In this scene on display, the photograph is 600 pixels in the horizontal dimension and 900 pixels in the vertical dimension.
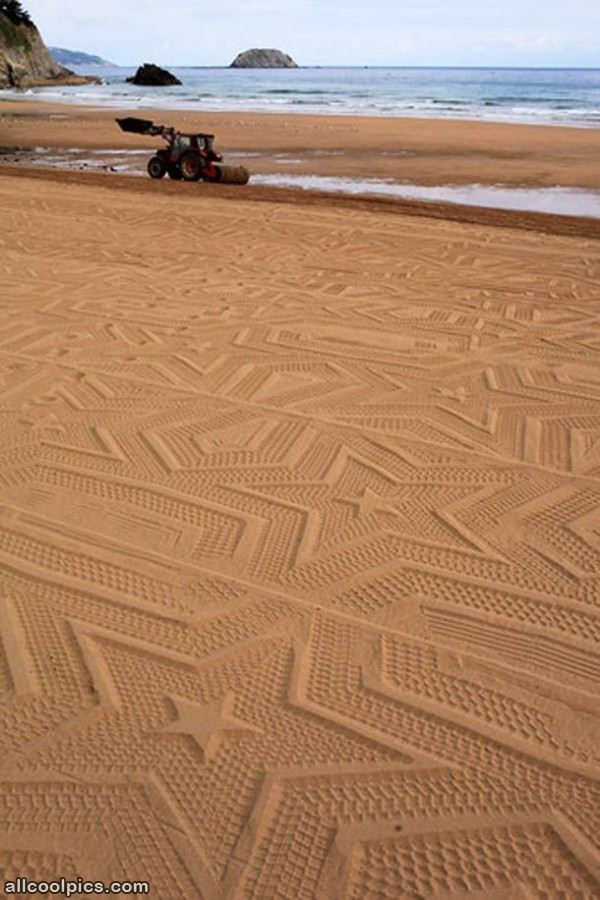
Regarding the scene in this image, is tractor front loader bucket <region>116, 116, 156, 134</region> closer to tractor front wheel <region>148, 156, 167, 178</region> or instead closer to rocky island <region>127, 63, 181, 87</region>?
tractor front wheel <region>148, 156, 167, 178</region>

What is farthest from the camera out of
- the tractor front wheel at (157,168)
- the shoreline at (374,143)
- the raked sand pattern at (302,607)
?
the shoreline at (374,143)

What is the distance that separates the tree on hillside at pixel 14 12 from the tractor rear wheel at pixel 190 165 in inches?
3094

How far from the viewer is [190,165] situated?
14.2 m

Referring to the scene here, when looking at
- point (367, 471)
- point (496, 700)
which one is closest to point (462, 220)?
point (367, 471)

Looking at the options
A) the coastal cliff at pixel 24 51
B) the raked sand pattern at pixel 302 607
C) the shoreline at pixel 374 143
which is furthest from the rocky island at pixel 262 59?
the raked sand pattern at pixel 302 607

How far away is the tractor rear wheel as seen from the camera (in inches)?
556

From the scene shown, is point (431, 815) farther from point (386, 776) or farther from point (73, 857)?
point (73, 857)

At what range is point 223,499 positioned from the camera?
347 cm

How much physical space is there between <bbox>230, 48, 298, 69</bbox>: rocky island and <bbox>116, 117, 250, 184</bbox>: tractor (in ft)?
628

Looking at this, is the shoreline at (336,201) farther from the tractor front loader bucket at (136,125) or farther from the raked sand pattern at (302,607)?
the raked sand pattern at (302,607)

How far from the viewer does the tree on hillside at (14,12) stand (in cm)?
7706

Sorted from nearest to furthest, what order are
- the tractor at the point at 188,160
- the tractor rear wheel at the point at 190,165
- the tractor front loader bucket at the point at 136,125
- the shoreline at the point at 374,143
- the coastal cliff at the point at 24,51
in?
the tractor at the point at 188,160
the tractor front loader bucket at the point at 136,125
the tractor rear wheel at the point at 190,165
the shoreline at the point at 374,143
the coastal cliff at the point at 24,51

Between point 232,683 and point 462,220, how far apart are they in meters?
9.22

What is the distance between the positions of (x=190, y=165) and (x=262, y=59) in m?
197
